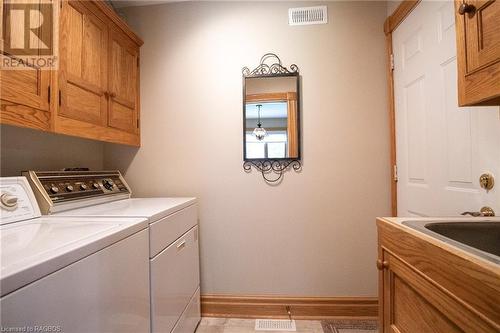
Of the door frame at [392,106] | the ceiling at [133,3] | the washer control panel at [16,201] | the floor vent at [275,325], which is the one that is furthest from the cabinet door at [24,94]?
the door frame at [392,106]

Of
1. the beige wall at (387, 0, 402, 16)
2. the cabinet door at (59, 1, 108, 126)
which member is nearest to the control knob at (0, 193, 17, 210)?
the cabinet door at (59, 1, 108, 126)

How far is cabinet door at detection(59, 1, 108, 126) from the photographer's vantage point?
121cm

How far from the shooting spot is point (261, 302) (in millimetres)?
1809

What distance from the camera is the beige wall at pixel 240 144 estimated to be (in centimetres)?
180

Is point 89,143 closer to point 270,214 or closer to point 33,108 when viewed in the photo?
point 33,108

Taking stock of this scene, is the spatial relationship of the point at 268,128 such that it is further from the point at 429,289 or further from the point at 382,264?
the point at 429,289

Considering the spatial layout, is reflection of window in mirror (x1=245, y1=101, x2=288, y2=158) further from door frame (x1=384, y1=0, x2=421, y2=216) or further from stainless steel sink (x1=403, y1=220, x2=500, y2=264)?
stainless steel sink (x1=403, y1=220, x2=500, y2=264)

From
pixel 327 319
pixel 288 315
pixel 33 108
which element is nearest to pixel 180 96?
pixel 33 108

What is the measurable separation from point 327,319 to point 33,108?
2224 millimetres

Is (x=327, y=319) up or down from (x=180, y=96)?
down

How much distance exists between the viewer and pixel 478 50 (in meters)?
0.75

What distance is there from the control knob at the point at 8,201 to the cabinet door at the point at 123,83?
681mm

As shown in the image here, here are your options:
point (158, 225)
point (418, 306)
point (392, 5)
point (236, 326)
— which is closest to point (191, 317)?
point (236, 326)

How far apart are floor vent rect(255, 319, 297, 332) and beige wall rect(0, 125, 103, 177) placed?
5.79ft
